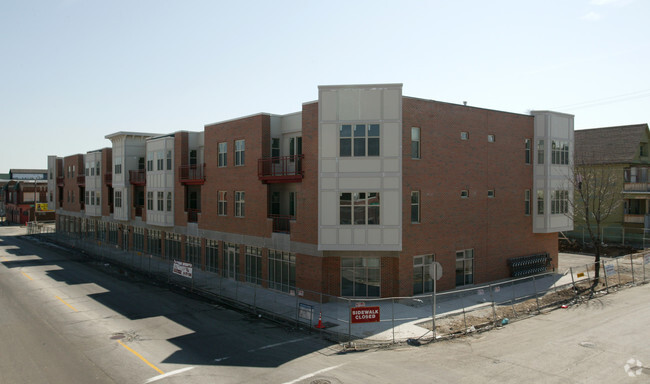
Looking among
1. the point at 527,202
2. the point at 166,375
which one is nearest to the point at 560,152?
the point at 527,202

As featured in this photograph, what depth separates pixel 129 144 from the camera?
4369 cm

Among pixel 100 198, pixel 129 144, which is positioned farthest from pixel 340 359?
pixel 100 198

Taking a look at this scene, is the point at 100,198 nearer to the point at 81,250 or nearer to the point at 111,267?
the point at 81,250

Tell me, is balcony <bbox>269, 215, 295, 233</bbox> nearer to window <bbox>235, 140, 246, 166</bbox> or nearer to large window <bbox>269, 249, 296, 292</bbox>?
large window <bbox>269, 249, 296, 292</bbox>

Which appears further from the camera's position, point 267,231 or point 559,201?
point 559,201

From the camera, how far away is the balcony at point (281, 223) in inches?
1030

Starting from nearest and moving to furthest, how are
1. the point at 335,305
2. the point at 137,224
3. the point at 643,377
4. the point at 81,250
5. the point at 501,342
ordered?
the point at 643,377, the point at 501,342, the point at 335,305, the point at 137,224, the point at 81,250

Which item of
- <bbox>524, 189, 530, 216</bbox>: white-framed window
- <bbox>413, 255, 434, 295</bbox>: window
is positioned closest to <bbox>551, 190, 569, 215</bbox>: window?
<bbox>524, 189, 530, 216</bbox>: white-framed window

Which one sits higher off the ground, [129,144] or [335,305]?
[129,144]

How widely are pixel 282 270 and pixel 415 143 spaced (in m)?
10.6

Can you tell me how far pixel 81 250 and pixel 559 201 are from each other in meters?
44.4

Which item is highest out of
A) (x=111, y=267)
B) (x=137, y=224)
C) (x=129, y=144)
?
(x=129, y=144)

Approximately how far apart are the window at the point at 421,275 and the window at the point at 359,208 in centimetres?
358

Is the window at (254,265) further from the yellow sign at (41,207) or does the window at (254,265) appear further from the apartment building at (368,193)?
the yellow sign at (41,207)
